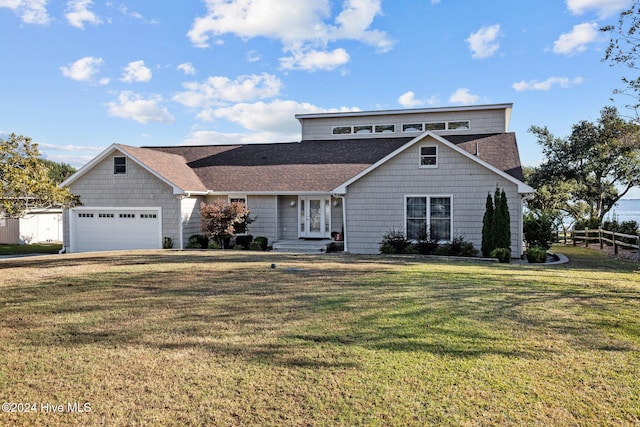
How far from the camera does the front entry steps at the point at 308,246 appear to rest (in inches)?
741

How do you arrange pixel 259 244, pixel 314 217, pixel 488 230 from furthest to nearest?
pixel 314 217
pixel 259 244
pixel 488 230

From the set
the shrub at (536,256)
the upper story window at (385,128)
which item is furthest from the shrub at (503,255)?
the upper story window at (385,128)

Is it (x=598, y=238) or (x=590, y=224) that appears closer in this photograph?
(x=598, y=238)

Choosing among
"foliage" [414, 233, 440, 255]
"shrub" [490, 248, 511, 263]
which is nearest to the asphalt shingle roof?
"shrub" [490, 248, 511, 263]

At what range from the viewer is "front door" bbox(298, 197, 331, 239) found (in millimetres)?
20859

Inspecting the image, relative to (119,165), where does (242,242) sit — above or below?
below

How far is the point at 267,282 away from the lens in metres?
9.61

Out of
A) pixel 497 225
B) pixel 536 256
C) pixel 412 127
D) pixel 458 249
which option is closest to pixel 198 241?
pixel 458 249

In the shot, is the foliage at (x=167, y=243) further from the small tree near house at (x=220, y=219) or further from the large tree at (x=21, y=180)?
the large tree at (x=21, y=180)

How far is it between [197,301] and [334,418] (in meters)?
4.71

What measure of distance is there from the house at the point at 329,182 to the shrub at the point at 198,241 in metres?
0.47

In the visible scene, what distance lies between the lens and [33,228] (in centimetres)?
2720

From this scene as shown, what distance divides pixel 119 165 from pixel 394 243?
13531mm

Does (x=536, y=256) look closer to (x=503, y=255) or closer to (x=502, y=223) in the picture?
(x=503, y=255)
